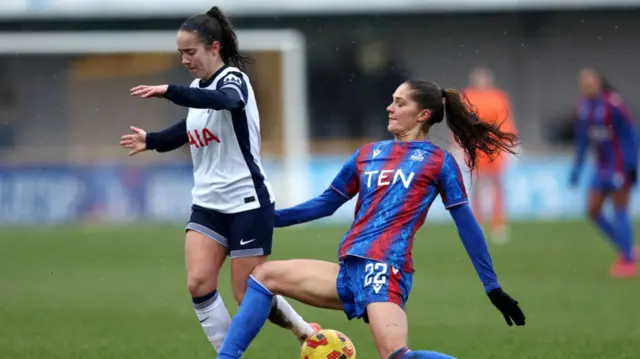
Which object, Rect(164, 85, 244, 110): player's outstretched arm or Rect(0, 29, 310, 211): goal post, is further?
Rect(0, 29, 310, 211): goal post

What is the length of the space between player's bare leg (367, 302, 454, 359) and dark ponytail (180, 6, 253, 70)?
6.07ft

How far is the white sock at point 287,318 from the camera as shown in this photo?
6.66m

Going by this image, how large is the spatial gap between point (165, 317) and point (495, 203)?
9.53m

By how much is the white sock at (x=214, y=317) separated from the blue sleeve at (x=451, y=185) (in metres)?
1.50

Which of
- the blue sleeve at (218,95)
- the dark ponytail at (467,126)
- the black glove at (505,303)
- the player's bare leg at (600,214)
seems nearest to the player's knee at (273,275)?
the blue sleeve at (218,95)

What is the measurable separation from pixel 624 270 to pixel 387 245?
25.5 feet

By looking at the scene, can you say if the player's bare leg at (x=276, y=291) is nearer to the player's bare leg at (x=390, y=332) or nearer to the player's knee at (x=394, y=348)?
the player's bare leg at (x=390, y=332)

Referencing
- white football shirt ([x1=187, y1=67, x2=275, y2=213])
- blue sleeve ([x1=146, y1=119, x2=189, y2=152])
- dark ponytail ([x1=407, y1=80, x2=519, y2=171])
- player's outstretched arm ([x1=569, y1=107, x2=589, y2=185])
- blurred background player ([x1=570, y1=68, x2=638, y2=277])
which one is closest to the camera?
dark ponytail ([x1=407, y1=80, x2=519, y2=171])

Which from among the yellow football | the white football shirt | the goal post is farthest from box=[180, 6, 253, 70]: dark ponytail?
the goal post

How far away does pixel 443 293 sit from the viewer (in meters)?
11.6

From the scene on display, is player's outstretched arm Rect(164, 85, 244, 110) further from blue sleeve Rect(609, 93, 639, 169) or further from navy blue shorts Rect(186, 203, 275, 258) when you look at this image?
blue sleeve Rect(609, 93, 639, 169)

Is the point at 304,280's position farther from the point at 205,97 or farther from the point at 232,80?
the point at 232,80

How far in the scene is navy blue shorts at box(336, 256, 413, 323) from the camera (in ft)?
18.8

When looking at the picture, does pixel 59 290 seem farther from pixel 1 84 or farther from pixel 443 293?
pixel 1 84
